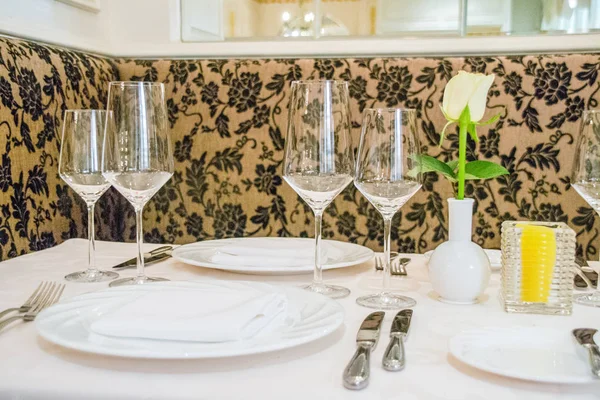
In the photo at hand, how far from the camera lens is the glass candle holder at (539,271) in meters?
0.77

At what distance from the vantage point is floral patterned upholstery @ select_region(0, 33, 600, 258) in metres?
1.66

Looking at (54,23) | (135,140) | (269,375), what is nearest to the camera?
(269,375)

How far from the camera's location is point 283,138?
178cm

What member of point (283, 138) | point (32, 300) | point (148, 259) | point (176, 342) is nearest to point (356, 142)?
point (283, 138)

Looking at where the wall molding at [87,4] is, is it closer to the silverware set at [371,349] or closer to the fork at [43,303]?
the fork at [43,303]

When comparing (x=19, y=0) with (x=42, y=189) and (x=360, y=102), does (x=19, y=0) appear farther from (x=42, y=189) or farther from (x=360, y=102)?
(x=360, y=102)

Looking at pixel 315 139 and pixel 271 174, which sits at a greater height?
pixel 315 139

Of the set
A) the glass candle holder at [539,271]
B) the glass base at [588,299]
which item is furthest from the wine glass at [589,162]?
the glass candle holder at [539,271]

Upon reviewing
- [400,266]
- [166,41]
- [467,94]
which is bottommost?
[400,266]

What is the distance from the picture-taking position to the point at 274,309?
658 mm

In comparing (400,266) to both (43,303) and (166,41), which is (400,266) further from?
(166,41)

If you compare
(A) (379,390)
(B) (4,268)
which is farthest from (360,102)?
(A) (379,390)

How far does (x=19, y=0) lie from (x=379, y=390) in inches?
56.3

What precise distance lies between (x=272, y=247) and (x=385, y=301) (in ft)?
1.03
